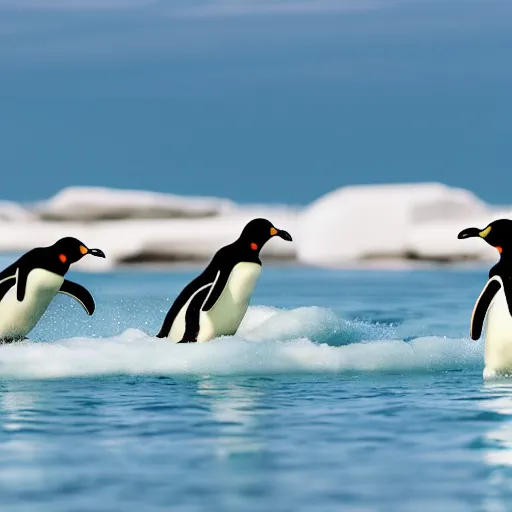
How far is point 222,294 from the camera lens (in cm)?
902

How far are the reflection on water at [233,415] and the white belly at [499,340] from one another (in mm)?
1412

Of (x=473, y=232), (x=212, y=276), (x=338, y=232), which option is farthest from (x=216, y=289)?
(x=338, y=232)

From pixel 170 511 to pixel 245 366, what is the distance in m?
3.74

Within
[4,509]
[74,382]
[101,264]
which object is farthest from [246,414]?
[101,264]

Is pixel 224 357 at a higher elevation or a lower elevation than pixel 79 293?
lower

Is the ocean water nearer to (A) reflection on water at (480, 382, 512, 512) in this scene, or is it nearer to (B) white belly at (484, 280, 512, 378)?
(A) reflection on water at (480, 382, 512, 512)

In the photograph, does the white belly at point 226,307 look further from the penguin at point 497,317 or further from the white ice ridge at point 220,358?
the penguin at point 497,317

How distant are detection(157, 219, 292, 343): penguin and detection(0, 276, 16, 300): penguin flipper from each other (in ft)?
3.58

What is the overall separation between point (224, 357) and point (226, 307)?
1.16 m

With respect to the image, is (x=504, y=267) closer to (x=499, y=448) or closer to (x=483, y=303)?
(x=483, y=303)

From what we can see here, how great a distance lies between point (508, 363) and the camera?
7.51 metres

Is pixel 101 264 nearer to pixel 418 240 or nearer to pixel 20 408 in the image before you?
pixel 418 240

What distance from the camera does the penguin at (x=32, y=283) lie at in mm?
9156

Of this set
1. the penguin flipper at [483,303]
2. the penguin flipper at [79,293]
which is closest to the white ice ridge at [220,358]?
the penguin flipper at [483,303]
